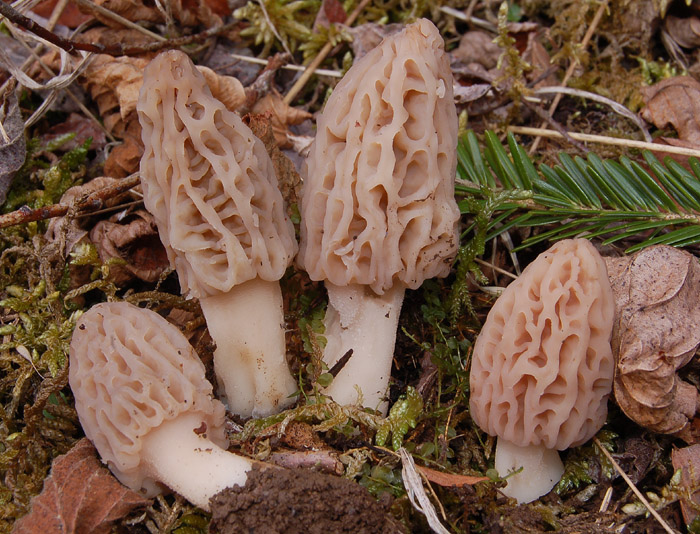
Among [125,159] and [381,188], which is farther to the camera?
[125,159]

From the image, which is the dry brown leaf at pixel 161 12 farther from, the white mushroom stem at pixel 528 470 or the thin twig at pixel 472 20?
the white mushroom stem at pixel 528 470

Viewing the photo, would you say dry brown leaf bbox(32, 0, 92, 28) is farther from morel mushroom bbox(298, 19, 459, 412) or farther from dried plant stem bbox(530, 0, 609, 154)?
dried plant stem bbox(530, 0, 609, 154)

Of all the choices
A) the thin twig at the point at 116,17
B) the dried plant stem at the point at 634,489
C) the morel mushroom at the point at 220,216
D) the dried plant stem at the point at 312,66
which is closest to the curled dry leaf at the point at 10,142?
the thin twig at the point at 116,17

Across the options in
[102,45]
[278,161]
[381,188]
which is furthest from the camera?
[102,45]

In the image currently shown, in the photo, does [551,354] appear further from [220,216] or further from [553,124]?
[553,124]

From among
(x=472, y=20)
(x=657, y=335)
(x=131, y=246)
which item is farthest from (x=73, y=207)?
(x=472, y=20)

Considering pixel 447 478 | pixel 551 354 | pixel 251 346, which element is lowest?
pixel 447 478
